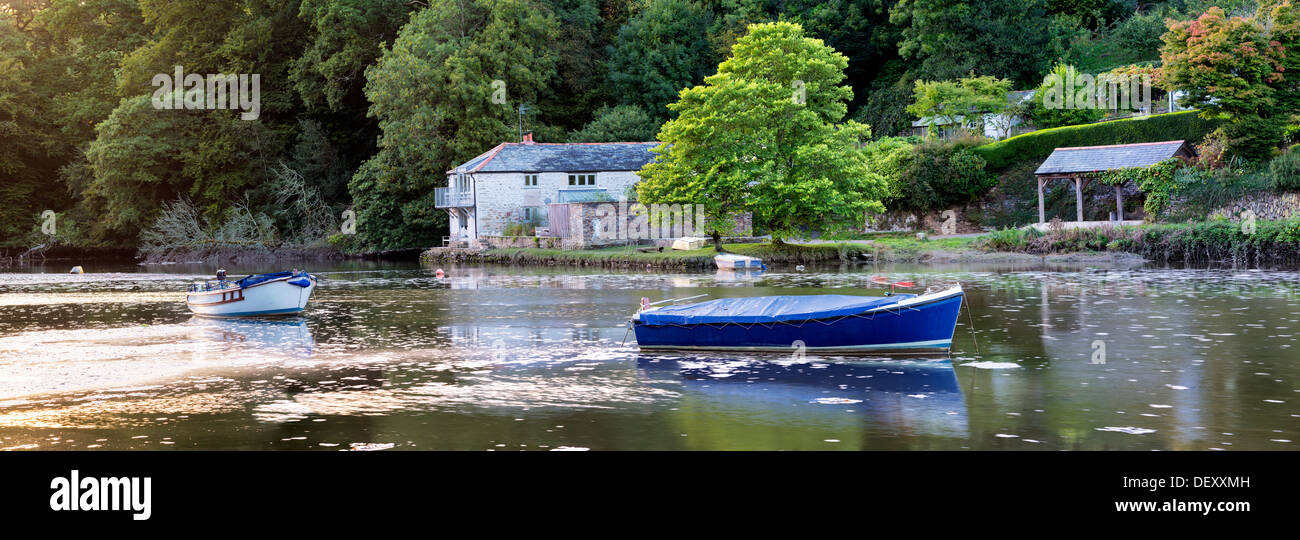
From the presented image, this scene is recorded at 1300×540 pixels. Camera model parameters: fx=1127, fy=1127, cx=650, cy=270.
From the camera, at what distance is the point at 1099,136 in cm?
5466

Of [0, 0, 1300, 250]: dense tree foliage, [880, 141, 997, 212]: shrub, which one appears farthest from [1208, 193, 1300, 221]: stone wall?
[0, 0, 1300, 250]: dense tree foliage

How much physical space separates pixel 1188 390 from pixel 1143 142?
131ft

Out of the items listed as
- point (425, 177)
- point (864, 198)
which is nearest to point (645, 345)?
point (864, 198)

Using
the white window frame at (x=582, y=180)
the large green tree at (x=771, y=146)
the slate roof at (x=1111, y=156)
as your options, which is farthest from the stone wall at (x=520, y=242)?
the slate roof at (x=1111, y=156)

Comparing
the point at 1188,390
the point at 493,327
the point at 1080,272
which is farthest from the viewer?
the point at 1080,272

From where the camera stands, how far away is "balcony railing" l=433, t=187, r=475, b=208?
65000mm

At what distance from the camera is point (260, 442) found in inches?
549

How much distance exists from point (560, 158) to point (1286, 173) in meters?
36.5

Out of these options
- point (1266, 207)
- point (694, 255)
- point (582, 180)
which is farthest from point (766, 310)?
point (582, 180)

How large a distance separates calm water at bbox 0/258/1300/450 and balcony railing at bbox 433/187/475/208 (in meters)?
32.2

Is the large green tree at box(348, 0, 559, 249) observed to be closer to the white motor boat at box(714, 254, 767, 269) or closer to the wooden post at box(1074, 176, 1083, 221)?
the white motor boat at box(714, 254, 767, 269)

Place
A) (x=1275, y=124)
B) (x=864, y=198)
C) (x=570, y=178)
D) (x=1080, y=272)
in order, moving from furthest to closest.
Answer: (x=570, y=178) → (x=864, y=198) → (x=1275, y=124) → (x=1080, y=272)

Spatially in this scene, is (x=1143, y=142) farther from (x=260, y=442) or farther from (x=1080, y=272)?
(x=260, y=442)

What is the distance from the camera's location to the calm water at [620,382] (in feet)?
46.1
